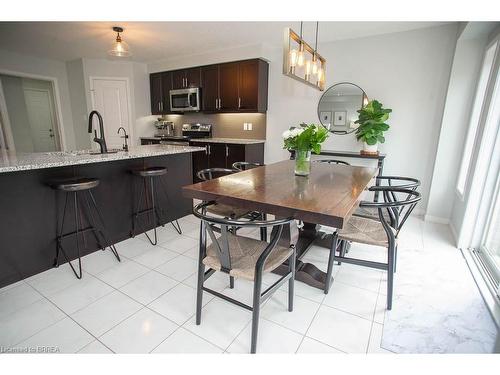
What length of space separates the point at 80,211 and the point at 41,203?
0.33 meters

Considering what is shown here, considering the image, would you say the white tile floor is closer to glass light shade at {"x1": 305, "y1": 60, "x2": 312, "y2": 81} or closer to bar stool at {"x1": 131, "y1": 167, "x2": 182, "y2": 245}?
bar stool at {"x1": 131, "y1": 167, "x2": 182, "y2": 245}

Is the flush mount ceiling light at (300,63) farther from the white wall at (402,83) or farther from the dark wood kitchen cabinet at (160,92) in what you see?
the dark wood kitchen cabinet at (160,92)

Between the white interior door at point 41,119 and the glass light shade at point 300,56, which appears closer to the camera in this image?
the glass light shade at point 300,56

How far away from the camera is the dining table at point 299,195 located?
1352 millimetres

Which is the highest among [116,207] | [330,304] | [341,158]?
[341,158]

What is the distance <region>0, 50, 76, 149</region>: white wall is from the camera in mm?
4883

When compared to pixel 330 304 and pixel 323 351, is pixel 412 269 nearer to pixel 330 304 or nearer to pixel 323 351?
pixel 330 304

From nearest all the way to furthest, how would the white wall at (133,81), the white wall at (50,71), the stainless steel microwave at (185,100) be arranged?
the white wall at (50,71) → the stainless steel microwave at (185,100) → the white wall at (133,81)

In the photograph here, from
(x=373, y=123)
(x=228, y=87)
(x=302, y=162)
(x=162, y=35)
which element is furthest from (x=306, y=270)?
(x=162, y=35)

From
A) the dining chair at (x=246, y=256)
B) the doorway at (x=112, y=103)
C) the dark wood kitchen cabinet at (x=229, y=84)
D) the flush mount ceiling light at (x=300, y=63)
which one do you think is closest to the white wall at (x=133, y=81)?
the doorway at (x=112, y=103)

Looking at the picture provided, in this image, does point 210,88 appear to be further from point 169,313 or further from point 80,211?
point 169,313

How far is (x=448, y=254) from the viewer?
102 inches
